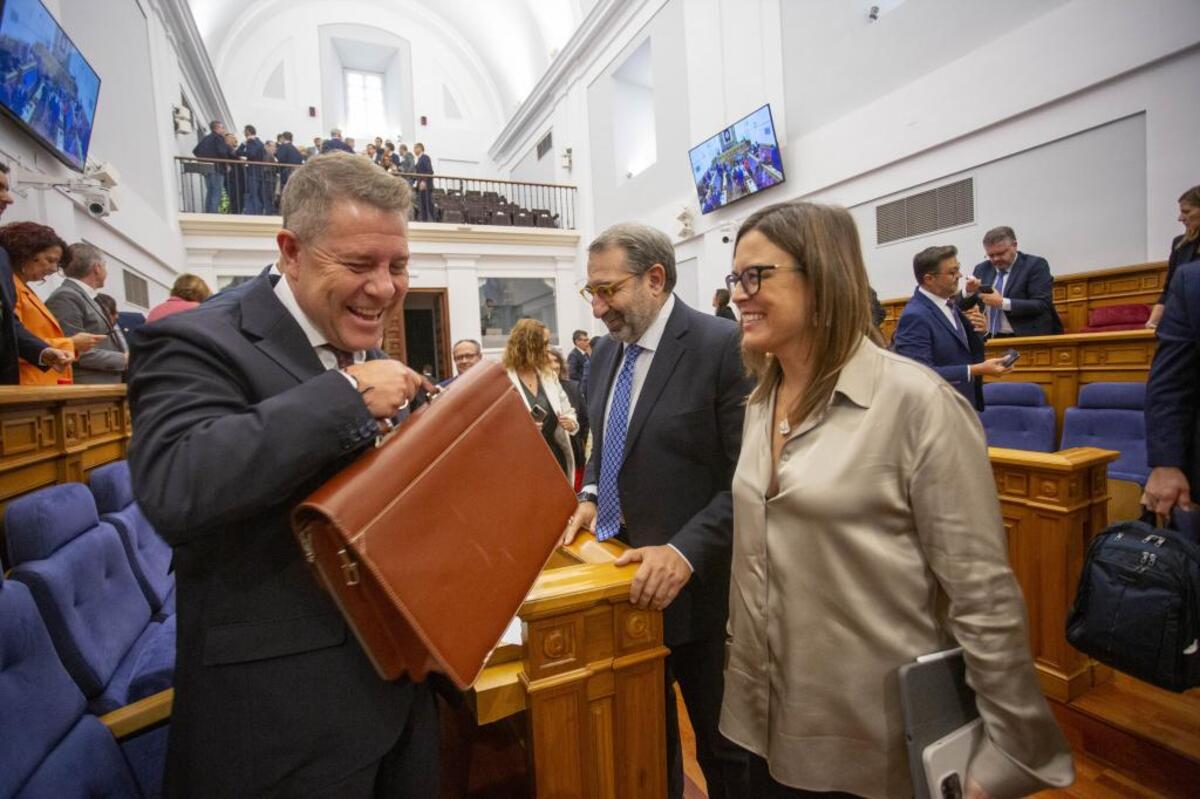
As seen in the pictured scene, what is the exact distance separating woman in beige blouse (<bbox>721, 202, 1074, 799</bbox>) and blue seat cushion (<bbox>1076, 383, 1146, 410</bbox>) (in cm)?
355

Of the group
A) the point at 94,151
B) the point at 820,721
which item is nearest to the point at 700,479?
the point at 820,721

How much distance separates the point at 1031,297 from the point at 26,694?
6.12 meters

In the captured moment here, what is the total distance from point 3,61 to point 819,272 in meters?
5.36

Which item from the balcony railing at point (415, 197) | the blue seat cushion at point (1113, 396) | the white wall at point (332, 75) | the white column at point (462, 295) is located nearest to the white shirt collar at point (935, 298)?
the blue seat cushion at point (1113, 396)

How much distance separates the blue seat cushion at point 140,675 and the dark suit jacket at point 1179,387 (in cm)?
294

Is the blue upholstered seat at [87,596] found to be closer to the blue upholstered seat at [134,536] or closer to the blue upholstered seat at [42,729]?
the blue upholstered seat at [134,536]

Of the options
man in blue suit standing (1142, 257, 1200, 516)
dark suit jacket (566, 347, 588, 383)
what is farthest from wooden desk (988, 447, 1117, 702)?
dark suit jacket (566, 347, 588, 383)

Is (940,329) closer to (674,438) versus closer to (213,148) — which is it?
(674,438)

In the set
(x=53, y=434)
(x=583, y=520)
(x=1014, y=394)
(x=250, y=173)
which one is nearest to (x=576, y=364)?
(x=1014, y=394)

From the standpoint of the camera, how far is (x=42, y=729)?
1136 millimetres

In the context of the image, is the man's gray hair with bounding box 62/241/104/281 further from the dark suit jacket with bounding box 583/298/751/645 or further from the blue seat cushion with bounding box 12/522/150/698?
the dark suit jacket with bounding box 583/298/751/645

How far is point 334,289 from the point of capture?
3.02 feet

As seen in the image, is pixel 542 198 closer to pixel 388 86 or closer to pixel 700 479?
pixel 388 86

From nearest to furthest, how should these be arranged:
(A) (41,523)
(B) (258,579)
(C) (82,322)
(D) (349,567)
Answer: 1. (D) (349,567)
2. (B) (258,579)
3. (A) (41,523)
4. (C) (82,322)
